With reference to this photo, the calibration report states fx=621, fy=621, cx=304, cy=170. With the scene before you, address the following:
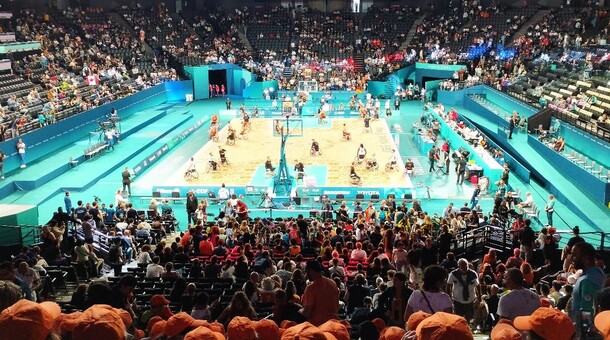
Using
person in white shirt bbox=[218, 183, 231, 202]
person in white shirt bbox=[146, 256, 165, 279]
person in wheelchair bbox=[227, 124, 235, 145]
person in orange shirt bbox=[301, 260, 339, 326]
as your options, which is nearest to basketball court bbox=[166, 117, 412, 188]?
person in wheelchair bbox=[227, 124, 235, 145]

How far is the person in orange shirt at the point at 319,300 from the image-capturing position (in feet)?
22.1

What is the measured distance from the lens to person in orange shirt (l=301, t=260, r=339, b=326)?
673 cm

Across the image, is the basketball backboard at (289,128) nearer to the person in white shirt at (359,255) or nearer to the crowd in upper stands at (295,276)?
the crowd in upper stands at (295,276)

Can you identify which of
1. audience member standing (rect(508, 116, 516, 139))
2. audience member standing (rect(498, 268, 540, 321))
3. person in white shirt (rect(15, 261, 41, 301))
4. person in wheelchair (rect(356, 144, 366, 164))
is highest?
audience member standing (rect(498, 268, 540, 321))

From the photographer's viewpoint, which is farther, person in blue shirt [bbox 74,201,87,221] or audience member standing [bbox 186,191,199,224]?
audience member standing [bbox 186,191,199,224]

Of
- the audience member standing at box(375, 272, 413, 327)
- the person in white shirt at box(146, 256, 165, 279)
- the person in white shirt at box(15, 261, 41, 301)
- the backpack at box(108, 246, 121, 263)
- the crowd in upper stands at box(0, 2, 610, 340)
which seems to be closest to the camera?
the crowd in upper stands at box(0, 2, 610, 340)

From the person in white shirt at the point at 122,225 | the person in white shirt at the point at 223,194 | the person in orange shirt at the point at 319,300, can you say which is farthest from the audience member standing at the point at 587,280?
the person in white shirt at the point at 223,194

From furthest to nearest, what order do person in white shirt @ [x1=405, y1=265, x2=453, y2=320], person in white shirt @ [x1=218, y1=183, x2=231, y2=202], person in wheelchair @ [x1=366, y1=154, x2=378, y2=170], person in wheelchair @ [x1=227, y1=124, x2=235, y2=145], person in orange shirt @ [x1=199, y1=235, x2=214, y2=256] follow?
1. person in wheelchair @ [x1=227, y1=124, x2=235, y2=145]
2. person in wheelchair @ [x1=366, y1=154, x2=378, y2=170]
3. person in white shirt @ [x1=218, y1=183, x2=231, y2=202]
4. person in orange shirt @ [x1=199, y1=235, x2=214, y2=256]
5. person in white shirt @ [x1=405, y1=265, x2=453, y2=320]

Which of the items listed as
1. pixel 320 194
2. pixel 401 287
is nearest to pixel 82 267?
pixel 401 287

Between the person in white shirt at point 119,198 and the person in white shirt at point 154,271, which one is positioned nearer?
the person in white shirt at point 154,271

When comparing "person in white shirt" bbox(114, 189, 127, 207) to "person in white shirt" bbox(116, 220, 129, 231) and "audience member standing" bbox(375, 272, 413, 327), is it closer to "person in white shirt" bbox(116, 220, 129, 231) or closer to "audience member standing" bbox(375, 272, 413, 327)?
"person in white shirt" bbox(116, 220, 129, 231)

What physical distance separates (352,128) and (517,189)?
621 inches

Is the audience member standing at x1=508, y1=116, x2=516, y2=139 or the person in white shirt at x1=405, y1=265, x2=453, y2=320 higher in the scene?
the person in white shirt at x1=405, y1=265, x2=453, y2=320

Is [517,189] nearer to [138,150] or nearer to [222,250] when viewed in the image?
[222,250]
